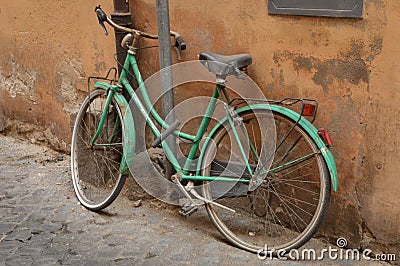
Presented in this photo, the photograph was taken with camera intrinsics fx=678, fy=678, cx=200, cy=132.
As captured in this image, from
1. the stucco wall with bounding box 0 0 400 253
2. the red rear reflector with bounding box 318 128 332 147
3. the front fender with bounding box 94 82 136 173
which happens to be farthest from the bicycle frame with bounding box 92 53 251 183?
the red rear reflector with bounding box 318 128 332 147

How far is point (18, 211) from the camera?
5.30 m

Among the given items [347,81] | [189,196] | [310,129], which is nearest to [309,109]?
[310,129]

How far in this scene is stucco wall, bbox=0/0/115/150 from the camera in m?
5.89

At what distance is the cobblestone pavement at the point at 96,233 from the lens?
4520mm

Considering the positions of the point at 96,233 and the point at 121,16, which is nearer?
the point at 96,233

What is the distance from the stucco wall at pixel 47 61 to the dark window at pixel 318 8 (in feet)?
5.67

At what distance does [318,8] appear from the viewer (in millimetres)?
4219

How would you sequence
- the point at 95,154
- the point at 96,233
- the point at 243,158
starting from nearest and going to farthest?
the point at 243,158 < the point at 96,233 < the point at 95,154

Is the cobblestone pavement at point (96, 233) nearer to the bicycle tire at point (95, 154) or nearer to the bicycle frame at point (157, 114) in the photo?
the bicycle tire at point (95, 154)

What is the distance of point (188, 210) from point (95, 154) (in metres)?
1.11

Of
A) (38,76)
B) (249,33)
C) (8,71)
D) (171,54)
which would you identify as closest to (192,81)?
(171,54)

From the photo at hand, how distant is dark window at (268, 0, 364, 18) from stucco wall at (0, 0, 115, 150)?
5.67 ft

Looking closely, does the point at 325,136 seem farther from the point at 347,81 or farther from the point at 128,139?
the point at 128,139

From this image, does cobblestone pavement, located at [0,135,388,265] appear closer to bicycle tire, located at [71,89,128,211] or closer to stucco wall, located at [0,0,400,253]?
bicycle tire, located at [71,89,128,211]
